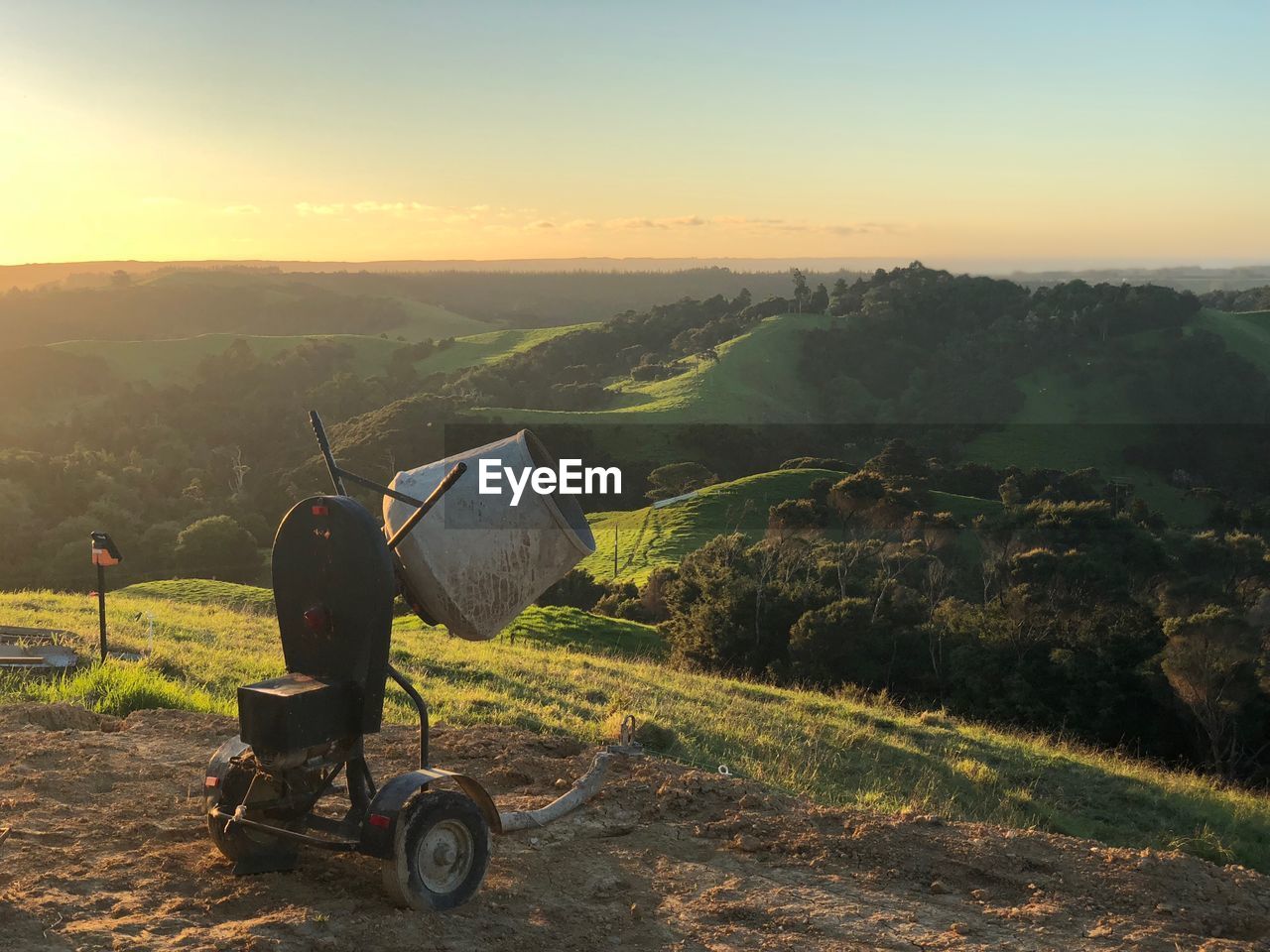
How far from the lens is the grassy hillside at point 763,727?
387 inches

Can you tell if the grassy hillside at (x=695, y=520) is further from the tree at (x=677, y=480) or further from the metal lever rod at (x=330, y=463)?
the metal lever rod at (x=330, y=463)

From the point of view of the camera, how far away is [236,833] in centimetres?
513

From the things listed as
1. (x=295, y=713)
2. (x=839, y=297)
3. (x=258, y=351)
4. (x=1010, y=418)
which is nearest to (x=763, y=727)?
(x=295, y=713)

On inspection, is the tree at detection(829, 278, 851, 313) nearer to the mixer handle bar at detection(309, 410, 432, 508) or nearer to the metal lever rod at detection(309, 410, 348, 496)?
the metal lever rod at detection(309, 410, 348, 496)

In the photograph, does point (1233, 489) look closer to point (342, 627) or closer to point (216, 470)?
point (216, 470)

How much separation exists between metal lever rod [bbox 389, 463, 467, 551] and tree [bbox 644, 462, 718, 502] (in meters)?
59.7

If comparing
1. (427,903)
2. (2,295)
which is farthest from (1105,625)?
(2,295)

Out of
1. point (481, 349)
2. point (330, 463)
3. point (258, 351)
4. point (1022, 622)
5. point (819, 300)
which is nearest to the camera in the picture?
point (330, 463)

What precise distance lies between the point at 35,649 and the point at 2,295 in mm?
168463

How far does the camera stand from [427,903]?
4.88 metres

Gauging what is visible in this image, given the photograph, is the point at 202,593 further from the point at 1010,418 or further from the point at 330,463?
the point at 1010,418

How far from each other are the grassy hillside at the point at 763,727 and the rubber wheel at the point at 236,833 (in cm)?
399

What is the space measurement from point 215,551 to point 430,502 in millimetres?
61022

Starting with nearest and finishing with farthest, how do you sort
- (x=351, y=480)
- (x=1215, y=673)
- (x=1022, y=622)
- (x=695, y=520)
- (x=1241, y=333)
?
(x=351, y=480), (x=1215, y=673), (x=1022, y=622), (x=695, y=520), (x=1241, y=333)
